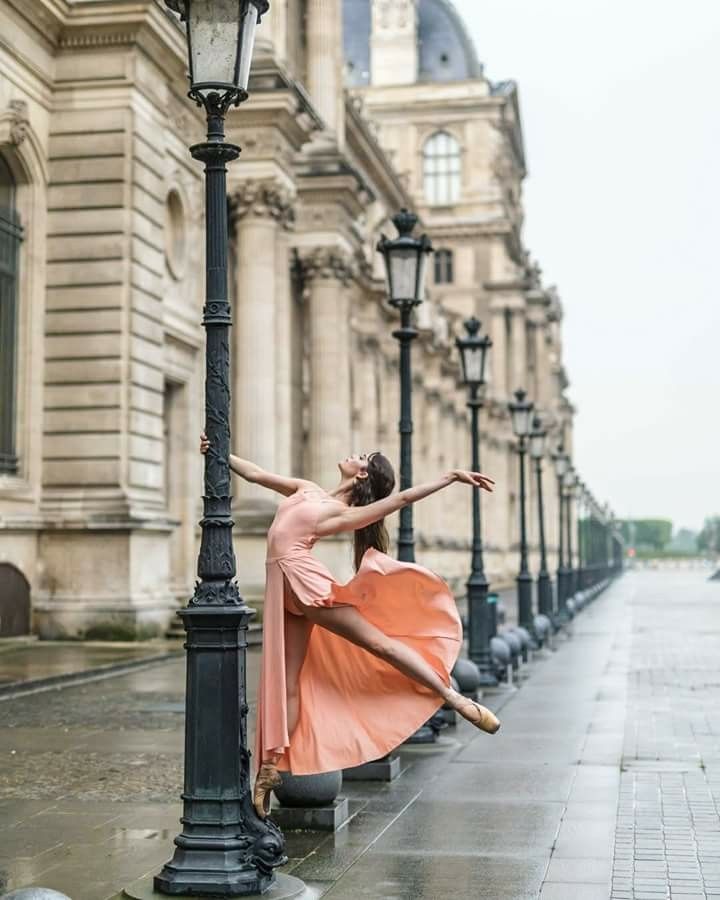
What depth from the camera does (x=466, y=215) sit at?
94.9 meters

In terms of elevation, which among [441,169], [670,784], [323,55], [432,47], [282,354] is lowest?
[670,784]

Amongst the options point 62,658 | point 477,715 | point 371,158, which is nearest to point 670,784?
point 477,715

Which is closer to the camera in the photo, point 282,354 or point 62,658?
point 62,658

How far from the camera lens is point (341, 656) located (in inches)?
337

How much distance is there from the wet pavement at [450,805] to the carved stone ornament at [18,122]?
1030 cm

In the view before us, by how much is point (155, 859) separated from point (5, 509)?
16.5m

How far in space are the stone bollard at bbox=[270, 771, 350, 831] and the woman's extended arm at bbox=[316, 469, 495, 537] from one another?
5.53 ft

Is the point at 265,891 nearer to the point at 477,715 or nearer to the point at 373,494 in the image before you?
the point at 477,715

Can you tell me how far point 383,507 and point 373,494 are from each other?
25.7 inches

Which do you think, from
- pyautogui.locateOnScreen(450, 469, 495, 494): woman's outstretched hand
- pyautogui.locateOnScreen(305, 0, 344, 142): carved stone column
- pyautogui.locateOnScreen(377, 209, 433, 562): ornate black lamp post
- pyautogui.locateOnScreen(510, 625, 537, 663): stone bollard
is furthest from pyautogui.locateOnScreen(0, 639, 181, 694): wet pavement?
pyautogui.locateOnScreen(305, 0, 344, 142): carved stone column

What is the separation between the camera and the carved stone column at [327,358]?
39.1 m

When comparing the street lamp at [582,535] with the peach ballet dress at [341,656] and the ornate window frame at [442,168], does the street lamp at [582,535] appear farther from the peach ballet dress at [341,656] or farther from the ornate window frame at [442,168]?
the peach ballet dress at [341,656]

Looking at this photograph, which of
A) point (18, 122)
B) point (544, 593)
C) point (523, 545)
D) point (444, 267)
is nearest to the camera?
point (18, 122)

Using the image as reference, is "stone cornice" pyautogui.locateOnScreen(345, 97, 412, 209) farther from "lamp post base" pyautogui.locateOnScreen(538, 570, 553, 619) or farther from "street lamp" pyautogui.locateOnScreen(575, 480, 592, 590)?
"lamp post base" pyautogui.locateOnScreen(538, 570, 553, 619)
